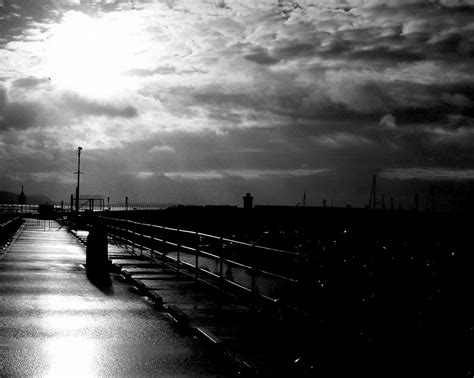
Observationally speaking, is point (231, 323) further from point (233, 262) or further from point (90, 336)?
point (233, 262)

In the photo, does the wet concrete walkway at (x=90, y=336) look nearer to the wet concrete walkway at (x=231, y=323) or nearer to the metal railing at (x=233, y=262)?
the wet concrete walkway at (x=231, y=323)

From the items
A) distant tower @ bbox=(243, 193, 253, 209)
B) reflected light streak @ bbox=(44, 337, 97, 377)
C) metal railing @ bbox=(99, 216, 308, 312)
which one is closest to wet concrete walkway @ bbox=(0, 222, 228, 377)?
reflected light streak @ bbox=(44, 337, 97, 377)

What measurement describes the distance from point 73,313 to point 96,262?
7.91 m

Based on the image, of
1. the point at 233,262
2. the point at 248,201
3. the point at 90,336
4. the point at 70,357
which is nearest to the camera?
the point at 70,357

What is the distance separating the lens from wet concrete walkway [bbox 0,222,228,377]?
8070 mm

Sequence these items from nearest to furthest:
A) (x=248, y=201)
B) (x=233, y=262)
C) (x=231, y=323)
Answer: (x=231, y=323) → (x=233, y=262) → (x=248, y=201)

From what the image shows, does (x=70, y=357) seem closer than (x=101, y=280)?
Yes

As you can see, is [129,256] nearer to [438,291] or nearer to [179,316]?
[179,316]

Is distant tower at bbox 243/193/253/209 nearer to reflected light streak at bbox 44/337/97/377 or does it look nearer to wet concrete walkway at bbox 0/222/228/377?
wet concrete walkway at bbox 0/222/228/377

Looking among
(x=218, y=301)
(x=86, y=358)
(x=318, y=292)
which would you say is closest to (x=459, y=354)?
(x=318, y=292)

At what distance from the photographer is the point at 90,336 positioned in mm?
9906

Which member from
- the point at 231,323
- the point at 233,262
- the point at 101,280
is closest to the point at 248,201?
the point at 101,280

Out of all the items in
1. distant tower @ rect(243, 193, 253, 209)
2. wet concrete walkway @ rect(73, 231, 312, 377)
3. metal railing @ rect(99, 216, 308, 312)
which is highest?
distant tower @ rect(243, 193, 253, 209)

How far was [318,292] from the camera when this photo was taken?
9.04 m
